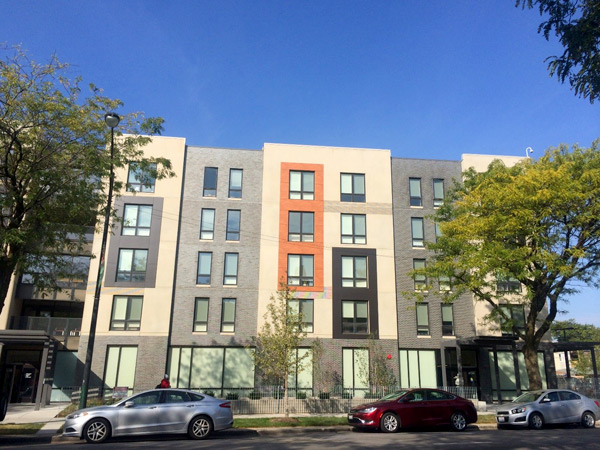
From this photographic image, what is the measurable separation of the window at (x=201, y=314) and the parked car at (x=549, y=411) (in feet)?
57.5

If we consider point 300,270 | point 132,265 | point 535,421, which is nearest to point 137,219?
point 132,265

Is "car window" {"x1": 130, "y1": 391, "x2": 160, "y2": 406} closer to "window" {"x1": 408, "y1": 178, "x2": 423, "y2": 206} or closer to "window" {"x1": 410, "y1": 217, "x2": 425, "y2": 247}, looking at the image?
"window" {"x1": 410, "y1": 217, "x2": 425, "y2": 247}

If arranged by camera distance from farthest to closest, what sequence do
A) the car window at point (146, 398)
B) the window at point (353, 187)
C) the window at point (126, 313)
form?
1. the window at point (353, 187)
2. the window at point (126, 313)
3. the car window at point (146, 398)

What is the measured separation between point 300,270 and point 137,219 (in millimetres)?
10774

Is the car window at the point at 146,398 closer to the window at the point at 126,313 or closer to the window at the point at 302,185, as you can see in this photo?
the window at the point at 126,313

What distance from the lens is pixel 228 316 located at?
29266mm

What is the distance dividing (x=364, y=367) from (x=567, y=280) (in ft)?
39.4

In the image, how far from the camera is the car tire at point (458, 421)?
16.2 m

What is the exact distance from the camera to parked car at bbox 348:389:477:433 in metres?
15.6

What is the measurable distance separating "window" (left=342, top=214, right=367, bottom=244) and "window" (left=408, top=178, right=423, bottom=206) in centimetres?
373

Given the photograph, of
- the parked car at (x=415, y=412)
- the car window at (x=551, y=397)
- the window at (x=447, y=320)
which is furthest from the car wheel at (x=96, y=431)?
the window at (x=447, y=320)

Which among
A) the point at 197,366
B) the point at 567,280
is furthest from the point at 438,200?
the point at 197,366

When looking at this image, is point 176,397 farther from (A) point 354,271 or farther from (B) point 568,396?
(A) point 354,271

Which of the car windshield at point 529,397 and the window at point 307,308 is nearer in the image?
the car windshield at point 529,397
